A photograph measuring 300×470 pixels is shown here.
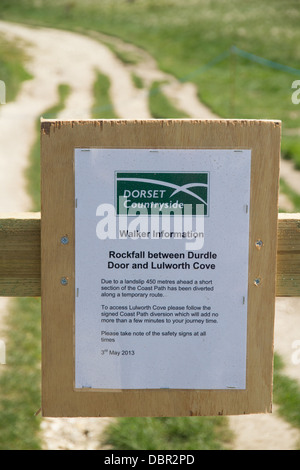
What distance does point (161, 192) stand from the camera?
1.74 m

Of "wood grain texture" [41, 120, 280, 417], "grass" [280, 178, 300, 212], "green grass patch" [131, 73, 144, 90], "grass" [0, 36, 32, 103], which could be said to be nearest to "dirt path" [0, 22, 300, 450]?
"green grass patch" [131, 73, 144, 90]

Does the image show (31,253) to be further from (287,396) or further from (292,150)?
(292,150)

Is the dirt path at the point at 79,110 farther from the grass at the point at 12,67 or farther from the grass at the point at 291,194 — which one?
the grass at the point at 291,194

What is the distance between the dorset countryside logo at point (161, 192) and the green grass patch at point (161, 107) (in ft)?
35.0

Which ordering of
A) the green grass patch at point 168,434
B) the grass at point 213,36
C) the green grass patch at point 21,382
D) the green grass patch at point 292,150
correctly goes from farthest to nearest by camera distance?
the grass at point 213,36, the green grass patch at point 292,150, the green grass patch at point 21,382, the green grass patch at point 168,434

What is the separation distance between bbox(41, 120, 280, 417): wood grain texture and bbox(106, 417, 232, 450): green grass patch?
1480 mm

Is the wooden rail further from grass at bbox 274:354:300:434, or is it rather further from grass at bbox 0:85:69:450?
grass at bbox 274:354:300:434

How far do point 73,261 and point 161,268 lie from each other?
225 mm

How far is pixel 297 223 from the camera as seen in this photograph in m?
1.85

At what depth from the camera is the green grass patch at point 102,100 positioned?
13.3 meters

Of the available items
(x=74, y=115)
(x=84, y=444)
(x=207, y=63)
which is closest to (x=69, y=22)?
(x=207, y=63)

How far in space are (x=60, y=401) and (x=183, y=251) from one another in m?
0.52

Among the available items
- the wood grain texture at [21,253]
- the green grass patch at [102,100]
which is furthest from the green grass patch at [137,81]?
the wood grain texture at [21,253]

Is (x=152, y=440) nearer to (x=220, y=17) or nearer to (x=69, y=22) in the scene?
(x=220, y=17)
